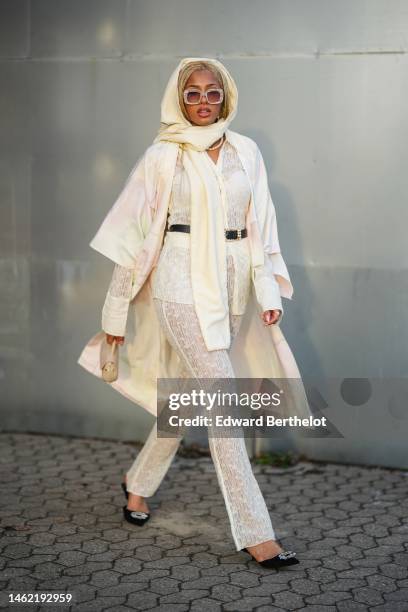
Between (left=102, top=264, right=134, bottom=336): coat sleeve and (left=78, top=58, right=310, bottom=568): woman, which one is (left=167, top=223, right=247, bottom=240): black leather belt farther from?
(left=102, top=264, right=134, bottom=336): coat sleeve

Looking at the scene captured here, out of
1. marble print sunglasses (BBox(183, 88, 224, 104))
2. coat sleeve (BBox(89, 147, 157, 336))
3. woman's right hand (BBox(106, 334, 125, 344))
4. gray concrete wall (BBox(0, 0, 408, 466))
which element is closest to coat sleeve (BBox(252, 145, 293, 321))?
marble print sunglasses (BBox(183, 88, 224, 104))

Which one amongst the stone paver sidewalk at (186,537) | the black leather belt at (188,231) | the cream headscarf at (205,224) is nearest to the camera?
the stone paver sidewalk at (186,537)

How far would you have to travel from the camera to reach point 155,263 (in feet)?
16.3

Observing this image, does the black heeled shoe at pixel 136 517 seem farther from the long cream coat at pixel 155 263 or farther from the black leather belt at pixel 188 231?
the black leather belt at pixel 188 231

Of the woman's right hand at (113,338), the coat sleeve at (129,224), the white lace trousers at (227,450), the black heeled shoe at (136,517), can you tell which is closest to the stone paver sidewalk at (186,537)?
the black heeled shoe at (136,517)

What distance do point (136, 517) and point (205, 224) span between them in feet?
4.86

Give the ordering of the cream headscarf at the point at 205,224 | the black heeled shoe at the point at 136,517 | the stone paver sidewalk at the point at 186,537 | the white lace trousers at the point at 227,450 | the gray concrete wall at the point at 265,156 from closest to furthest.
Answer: the stone paver sidewalk at the point at 186,537 → the white lace trousers at the point at 227,450 → the cream headscarf at the point at 205,224 → the black heeled shoe at the point at 136,517 → the gray concrete wall at the point at 265,156

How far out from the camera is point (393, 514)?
551 centimetres

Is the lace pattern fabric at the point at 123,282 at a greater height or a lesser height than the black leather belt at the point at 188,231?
lesser

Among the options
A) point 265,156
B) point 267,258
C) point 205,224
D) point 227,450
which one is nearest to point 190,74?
point 205,224

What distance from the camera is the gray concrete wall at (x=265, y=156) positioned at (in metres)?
6.05

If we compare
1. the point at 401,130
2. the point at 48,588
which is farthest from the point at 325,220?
the point at 48,588

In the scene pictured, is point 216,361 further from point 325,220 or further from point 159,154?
point 325,220

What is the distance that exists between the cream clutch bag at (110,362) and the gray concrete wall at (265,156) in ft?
4.99
